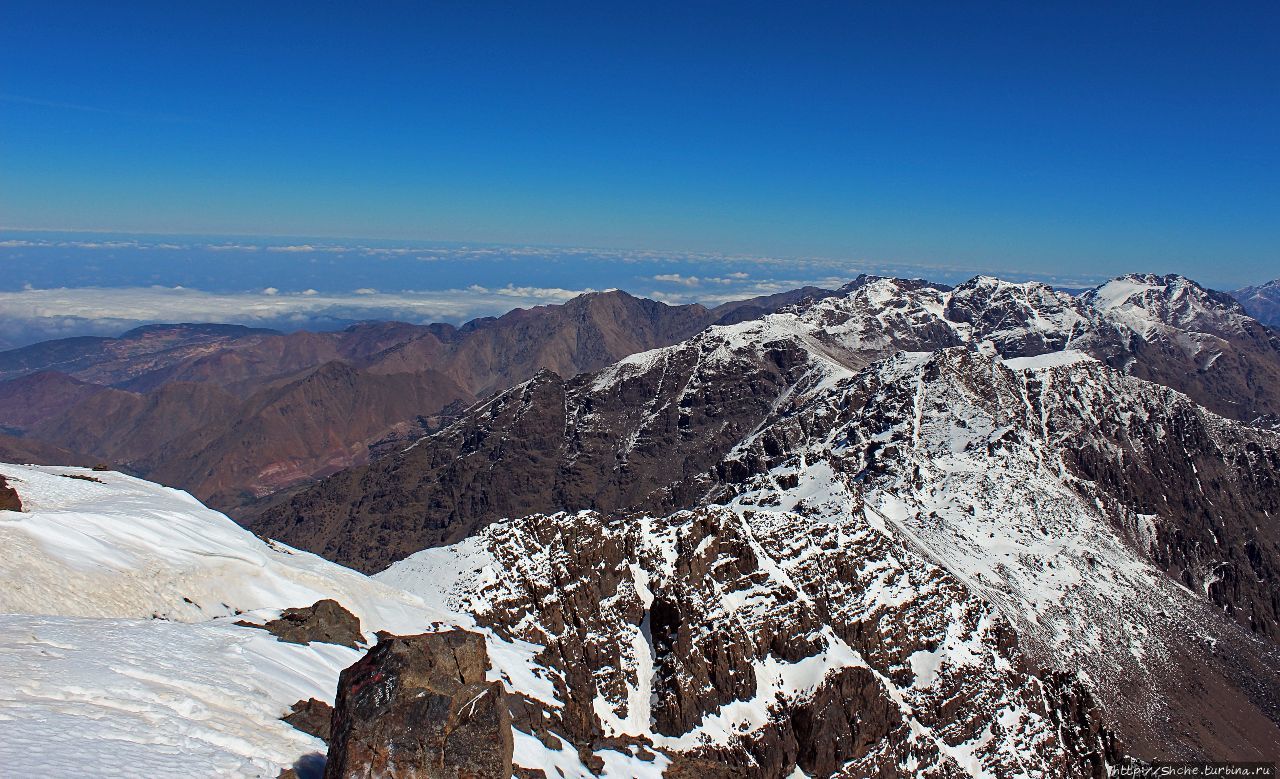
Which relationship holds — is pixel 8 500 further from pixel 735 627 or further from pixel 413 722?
pixel 735 627

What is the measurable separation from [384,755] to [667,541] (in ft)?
245

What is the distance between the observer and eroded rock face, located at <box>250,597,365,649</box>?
129 feet

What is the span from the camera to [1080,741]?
303 ft

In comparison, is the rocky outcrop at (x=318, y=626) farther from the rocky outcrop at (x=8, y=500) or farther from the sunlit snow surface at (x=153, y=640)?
the rocky outcrop at (x=8, y=500)

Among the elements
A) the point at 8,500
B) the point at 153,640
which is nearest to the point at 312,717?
the point at 153,640

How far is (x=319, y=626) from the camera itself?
42.4m

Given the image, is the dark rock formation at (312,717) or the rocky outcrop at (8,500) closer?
the dark rock formation at (312,717)

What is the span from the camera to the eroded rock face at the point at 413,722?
20797 millimetres

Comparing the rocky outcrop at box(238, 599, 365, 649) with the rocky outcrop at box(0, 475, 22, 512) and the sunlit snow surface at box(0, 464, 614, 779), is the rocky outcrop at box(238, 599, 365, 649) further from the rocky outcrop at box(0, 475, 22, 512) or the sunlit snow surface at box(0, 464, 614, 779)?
the rocky outcrop at box(0, 475, 22, 512)

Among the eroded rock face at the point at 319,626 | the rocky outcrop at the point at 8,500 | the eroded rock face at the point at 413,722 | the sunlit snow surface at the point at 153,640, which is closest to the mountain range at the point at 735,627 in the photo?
the sunlit snow surface at the point at 153,640

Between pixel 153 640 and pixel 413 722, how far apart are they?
1616 cm

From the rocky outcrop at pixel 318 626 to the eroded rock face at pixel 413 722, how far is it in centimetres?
1966

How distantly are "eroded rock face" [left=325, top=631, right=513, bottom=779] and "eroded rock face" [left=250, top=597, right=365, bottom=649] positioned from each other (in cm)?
1954

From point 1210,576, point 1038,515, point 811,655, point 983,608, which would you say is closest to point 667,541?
point 811,655
